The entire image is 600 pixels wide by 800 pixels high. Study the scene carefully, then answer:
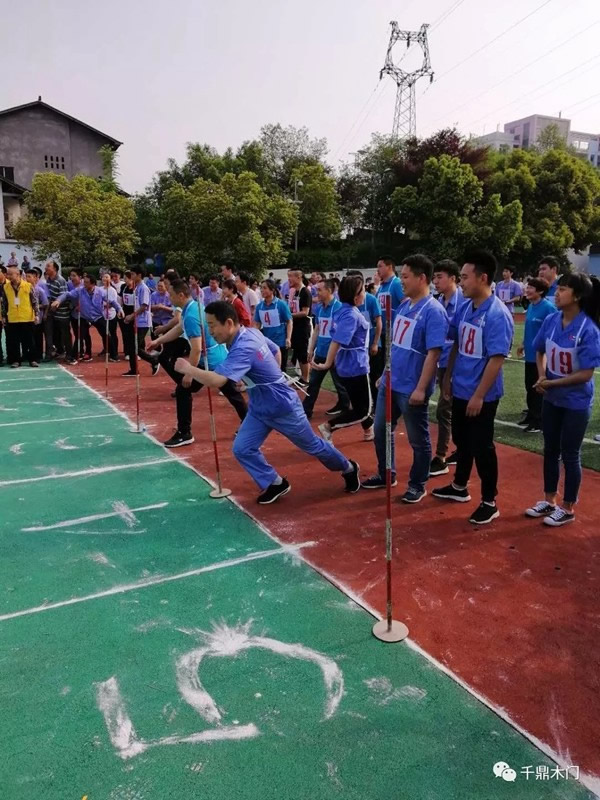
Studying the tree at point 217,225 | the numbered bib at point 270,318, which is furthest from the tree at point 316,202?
the numbered bib at point 270,318

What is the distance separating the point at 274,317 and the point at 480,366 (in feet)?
19.4

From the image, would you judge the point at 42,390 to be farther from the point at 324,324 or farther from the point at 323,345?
the point at 324,324

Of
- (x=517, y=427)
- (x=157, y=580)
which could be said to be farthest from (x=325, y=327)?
(x=157, y=580)

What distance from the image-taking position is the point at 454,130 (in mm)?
35156

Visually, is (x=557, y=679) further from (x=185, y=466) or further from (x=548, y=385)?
(x=185, y=466)

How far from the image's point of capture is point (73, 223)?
26.0 meters

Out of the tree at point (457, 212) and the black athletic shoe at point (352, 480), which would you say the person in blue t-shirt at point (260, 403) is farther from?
the tree at point (457, 212)

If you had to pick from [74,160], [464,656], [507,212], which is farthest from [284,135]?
[464,656]

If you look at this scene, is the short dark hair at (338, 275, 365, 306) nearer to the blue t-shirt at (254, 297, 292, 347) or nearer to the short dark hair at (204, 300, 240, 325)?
the short dark hair at (204, 300, 240, 325)

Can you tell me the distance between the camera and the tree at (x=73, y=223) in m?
26.0

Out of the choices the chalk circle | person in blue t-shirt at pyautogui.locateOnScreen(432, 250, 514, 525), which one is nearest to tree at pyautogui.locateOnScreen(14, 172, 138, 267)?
person in blue t-shirt at pyautogui.locateOnScreen(432, 250, 514, 525)

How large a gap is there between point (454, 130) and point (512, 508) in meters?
35.2

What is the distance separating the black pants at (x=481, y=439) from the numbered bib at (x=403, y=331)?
2.09ft

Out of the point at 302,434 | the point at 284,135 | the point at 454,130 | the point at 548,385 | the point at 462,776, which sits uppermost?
the point at 284,135
